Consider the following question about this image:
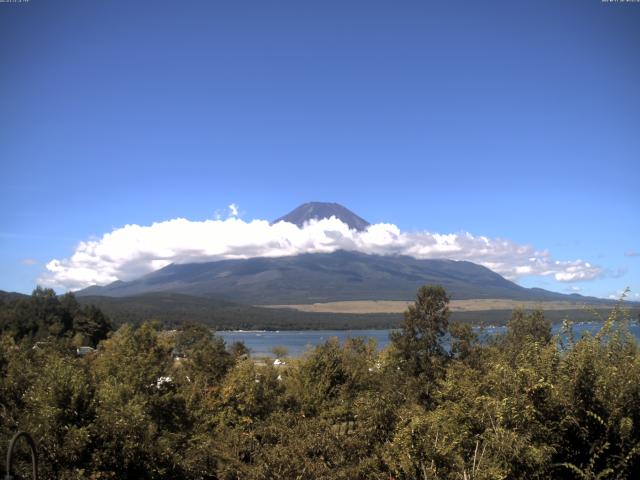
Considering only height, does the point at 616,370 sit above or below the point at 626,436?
above

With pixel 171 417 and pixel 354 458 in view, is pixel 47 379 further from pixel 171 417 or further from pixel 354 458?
pixel 354 458

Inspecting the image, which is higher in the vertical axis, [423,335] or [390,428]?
[423,335]

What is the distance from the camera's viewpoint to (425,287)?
117 ft

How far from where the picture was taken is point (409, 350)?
34250mm

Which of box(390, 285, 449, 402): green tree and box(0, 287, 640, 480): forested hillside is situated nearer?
box(0, 287, 640, 480): forested hillside

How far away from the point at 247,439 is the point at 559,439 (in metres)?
7.60

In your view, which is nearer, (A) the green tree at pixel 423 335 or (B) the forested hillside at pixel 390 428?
(B) the forested hillside at pixel 390 428

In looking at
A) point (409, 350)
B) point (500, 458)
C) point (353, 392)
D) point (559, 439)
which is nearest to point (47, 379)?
point (500, 458)

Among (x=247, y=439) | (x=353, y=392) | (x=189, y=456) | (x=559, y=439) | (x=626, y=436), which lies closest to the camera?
(x=626, y=436)

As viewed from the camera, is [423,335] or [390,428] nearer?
[390,428]

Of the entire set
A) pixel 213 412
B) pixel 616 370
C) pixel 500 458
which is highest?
pixel 616 370

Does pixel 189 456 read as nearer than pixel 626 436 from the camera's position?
No

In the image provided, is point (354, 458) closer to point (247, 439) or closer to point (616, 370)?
point (247, 439)

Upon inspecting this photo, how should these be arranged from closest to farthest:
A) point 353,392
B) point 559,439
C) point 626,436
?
point 626,436, point 559,439, point 353,392
